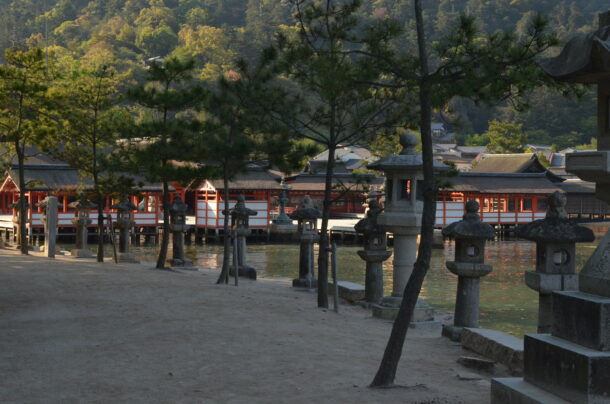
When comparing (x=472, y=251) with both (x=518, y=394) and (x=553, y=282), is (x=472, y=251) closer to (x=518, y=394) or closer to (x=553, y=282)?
(x=553, y=282)

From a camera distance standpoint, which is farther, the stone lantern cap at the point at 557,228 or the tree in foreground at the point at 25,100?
the tree in foreground at the point at 25,100

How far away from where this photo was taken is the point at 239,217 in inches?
779

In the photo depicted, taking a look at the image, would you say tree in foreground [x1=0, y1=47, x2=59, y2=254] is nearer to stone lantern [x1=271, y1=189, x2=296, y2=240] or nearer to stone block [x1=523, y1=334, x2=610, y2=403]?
stone block [x1=523, y1=334, x2=610, y2=403]

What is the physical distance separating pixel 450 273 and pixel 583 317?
764 inches

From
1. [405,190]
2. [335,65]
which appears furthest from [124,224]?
[335,65]

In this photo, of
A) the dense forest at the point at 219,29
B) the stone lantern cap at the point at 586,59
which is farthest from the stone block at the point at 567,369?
the dense forest at the point at 219,29

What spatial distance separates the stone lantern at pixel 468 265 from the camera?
10062 mm

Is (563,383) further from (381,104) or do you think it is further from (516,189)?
(516,189)

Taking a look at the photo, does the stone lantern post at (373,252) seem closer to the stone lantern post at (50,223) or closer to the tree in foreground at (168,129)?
the tree in foreground at (168,129)

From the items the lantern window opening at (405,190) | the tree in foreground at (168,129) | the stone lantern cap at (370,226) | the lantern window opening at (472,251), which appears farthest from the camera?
the tree in foreground at (168,129)

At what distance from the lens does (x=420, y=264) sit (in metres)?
6.54

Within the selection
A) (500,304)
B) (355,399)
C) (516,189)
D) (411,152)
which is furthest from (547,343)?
(516,189)

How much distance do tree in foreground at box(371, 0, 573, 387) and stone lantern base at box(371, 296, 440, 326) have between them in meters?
5.32

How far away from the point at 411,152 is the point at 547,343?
24.8 feet
